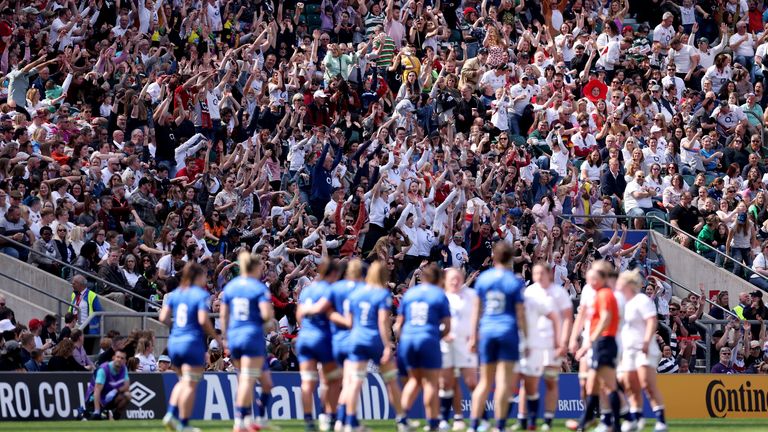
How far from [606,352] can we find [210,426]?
6893mm

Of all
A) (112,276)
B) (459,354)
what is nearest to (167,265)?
(112,276)

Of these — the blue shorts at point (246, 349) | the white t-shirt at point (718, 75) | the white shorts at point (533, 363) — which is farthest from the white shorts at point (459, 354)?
the white t-shirt at point (718, 75)

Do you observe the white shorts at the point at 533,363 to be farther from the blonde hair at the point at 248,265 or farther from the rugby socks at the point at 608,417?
the blonde hair at the point at 248,265

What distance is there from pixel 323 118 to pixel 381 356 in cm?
1447

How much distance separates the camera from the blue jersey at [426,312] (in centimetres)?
1767

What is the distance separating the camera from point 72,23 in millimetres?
31281

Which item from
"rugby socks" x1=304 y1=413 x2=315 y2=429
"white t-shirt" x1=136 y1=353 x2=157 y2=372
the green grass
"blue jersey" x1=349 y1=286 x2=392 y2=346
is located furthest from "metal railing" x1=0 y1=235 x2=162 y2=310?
"blue jersey" x1=349 y1=286 x2=392 y2=346

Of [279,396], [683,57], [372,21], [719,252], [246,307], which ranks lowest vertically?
[279,396]

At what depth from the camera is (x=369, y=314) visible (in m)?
17.7

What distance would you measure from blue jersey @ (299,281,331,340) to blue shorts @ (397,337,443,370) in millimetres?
1100

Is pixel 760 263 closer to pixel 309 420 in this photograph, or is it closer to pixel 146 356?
pixel 146 356

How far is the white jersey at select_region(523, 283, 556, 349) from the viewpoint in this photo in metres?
18.5

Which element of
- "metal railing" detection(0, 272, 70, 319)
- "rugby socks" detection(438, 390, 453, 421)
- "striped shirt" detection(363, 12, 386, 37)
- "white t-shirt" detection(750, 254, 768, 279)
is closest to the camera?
"rugby socks" detection(438, 390, 453, 421)

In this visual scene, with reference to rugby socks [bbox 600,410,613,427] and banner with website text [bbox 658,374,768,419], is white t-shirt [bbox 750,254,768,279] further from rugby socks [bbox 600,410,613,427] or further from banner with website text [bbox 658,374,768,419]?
rugby socks [bbox 600,410,613,427]
